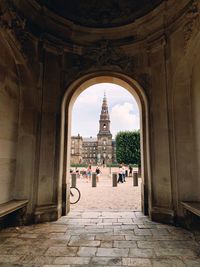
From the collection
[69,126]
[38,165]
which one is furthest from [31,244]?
[69,126]

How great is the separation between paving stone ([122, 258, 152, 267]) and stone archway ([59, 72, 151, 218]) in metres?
2.08

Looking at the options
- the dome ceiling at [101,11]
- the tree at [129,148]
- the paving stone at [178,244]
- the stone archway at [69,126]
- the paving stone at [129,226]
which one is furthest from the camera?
the tree at [129,148]

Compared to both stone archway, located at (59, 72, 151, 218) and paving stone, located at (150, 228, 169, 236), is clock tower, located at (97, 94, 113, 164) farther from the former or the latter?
paving stone, located at (150, 228, 169, 236)

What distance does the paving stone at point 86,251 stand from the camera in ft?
8.59

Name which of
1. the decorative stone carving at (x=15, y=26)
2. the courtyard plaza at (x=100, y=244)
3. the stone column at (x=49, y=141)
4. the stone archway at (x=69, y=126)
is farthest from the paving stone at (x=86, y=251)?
the decorative stone carving at (x=15, y=26)

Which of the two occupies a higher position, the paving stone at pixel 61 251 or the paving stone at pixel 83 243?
the paving stone at pixel 61 251

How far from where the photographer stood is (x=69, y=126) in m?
5.10

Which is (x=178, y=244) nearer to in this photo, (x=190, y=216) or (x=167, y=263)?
(x=167, y=263)

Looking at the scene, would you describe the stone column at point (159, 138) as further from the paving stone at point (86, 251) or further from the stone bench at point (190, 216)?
the paving stone at point (86, 251)

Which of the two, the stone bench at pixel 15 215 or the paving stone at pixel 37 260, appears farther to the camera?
the stone bench at pixel 15 215

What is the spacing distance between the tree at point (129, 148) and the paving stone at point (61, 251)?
26.4m

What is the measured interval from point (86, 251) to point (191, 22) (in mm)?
5032

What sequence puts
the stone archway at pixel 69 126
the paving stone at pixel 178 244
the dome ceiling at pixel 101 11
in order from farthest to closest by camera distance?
the dome ceiling at pixel 101 11 < the stone archway at pixel 69 126 < the paving stone at pixel 178 244

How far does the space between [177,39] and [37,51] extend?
3656 millimetres
